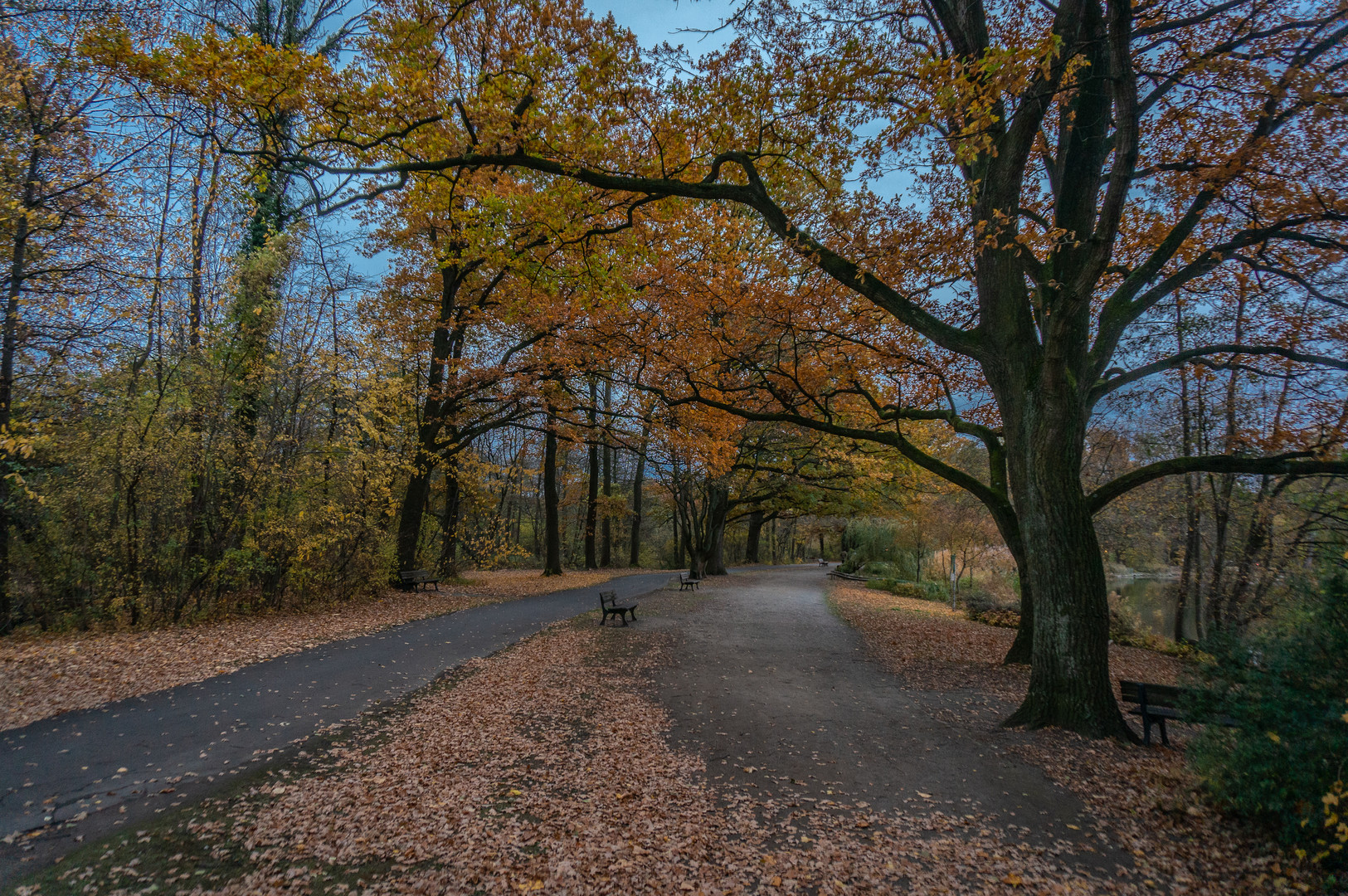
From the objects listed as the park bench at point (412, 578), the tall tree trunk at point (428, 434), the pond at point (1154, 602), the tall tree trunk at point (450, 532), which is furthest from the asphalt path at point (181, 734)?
the pond at point (1154, 602)

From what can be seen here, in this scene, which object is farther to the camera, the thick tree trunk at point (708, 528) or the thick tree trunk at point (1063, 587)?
the thick tree trunk at point (708, 528)

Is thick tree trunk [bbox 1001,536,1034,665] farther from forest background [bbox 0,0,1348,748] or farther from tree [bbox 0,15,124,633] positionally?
tree [bbox 0,15,124,633]

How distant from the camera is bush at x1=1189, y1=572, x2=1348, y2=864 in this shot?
3184 millimetres

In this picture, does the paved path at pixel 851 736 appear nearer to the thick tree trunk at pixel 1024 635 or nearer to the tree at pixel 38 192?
the thick tree trunk at pixel 1024 635

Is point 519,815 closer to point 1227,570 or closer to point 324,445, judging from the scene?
point 324,445

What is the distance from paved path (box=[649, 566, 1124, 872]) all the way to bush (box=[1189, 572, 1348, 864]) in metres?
0.93

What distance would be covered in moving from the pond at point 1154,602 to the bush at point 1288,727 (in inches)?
472

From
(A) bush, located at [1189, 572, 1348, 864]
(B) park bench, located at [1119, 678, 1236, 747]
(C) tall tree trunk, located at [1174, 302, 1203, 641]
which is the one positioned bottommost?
(B) park bench, located at [1119, 678, 1236, 747]

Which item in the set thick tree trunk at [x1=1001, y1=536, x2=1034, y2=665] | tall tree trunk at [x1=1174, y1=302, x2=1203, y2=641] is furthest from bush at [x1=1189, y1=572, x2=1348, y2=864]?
tall tree trunk at [x1=1174, y1=302, x2=1203, y2=641]

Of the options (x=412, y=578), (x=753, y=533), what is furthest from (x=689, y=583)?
(x=753, y=533)

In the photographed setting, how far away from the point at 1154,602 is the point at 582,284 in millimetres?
21593

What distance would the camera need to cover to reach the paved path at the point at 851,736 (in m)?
4.21

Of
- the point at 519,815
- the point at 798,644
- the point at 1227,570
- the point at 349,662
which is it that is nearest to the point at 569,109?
the point at 519,815

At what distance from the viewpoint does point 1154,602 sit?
18.8m
